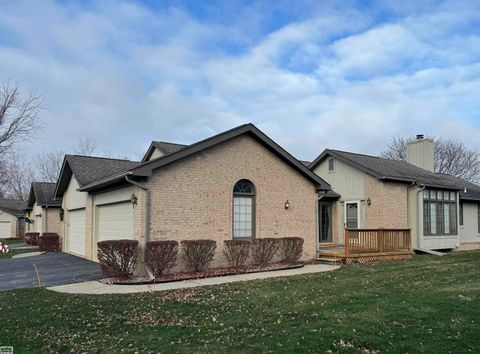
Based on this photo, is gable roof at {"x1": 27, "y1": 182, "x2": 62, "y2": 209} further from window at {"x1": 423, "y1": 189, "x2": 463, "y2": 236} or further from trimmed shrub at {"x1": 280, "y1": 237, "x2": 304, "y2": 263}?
window at {"x1": 423, "y1": 189, "x2": 463, "y2": 236}

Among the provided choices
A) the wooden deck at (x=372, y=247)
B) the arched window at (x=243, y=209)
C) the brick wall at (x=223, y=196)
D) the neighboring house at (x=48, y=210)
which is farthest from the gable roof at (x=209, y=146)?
the neighboring house at (x=48, y=210)

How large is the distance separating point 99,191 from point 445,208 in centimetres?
1635

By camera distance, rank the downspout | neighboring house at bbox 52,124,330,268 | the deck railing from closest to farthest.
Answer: the downspout
neighboring house at bbox 52,124,330,268
the deck railing

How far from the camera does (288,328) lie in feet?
21.5

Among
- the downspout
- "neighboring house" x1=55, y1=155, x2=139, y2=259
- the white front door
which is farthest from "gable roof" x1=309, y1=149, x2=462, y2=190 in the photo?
the downspout

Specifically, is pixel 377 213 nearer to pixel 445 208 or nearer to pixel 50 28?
pixel 445 208

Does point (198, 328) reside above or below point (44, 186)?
below

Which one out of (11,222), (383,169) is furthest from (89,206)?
(11,222)

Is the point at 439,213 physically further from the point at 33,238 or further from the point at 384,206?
the point at 33,238

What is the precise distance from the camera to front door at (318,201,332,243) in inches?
816

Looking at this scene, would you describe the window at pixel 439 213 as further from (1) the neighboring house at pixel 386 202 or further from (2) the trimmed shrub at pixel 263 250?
(2) the trimmed shrub at pixel 263 250

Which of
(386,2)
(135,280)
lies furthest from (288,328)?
(386,2)

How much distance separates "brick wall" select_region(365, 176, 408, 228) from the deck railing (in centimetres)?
157

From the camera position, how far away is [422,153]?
25.4 metres
